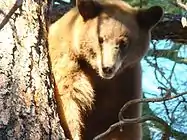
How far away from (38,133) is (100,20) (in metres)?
1.44

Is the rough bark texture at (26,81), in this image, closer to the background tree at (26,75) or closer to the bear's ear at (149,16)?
the background tree at (26,75)

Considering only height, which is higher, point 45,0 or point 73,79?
point 45,0

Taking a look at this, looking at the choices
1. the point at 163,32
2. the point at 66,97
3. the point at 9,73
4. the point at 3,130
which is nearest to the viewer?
the point at 3,130

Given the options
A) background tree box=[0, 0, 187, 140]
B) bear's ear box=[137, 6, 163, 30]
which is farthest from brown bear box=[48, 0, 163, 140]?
background tree box=[0, 0, 187, 140]

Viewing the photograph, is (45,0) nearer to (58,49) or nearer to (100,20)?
(58,49)

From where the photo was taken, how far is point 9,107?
176cm

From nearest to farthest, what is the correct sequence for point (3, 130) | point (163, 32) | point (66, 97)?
1. point (3, 130)
2. point (66, 97)
3. point (163, 32)

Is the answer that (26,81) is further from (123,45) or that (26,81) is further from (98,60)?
(123,45)

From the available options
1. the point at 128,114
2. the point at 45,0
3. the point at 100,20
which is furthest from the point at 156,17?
the point at 45,0

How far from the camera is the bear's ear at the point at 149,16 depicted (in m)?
3.12

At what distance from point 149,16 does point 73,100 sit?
0.71 m

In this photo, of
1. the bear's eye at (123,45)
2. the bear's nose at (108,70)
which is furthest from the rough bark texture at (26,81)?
the bear's eye at (123,45)

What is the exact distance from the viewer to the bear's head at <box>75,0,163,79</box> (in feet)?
9.56

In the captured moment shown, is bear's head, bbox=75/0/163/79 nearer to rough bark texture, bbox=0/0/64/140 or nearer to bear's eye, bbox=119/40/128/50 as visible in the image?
bear's eye, bbox=119/40/128/50
